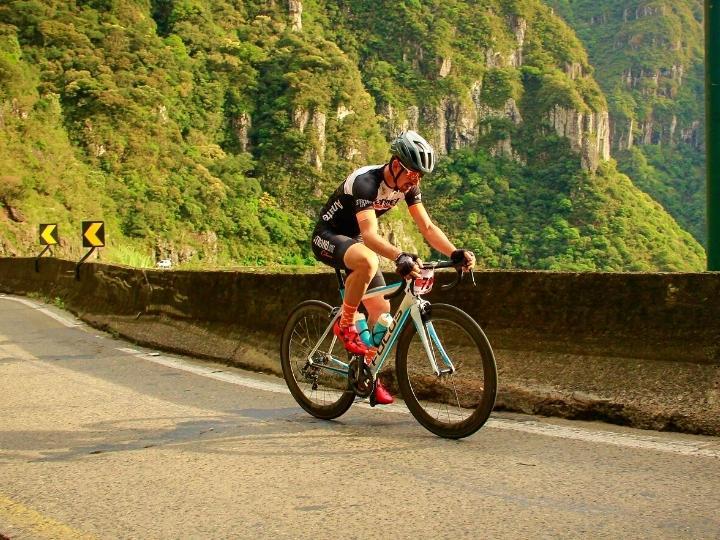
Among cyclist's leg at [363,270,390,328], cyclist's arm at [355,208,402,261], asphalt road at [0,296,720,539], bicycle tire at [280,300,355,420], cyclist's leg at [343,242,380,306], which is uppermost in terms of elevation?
cyclist's arm at [355,208,402,261]

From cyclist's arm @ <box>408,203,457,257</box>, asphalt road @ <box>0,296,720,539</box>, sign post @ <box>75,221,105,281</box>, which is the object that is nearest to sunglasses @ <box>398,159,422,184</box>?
cyclist's arm @ <box>408,203,457,257</box>

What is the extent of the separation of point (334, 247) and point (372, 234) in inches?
18.6

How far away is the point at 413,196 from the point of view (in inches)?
197

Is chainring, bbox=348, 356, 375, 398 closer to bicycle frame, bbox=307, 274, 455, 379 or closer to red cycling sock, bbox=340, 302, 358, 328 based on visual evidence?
bicycle frame, bbox=307, 274, 455, 379

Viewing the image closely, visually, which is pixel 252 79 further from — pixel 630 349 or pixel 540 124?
pixel 630 349

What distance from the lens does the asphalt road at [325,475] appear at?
3150 millimetres

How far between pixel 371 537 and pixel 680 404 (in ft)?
7.19

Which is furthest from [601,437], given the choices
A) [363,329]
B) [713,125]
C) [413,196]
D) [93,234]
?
[93,234]

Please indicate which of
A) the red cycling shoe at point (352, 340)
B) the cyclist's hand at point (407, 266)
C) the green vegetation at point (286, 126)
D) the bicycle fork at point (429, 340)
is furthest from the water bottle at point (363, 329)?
the green vegetation at point (286, 126)

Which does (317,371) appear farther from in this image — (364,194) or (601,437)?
(601,437)

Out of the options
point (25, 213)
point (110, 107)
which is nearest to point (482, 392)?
point (25, 213)

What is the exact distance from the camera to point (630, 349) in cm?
488

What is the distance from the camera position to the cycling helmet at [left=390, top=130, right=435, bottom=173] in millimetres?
4535

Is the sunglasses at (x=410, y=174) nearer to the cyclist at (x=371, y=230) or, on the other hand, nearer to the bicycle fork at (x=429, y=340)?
the cyclist at (x=371, y=230)
